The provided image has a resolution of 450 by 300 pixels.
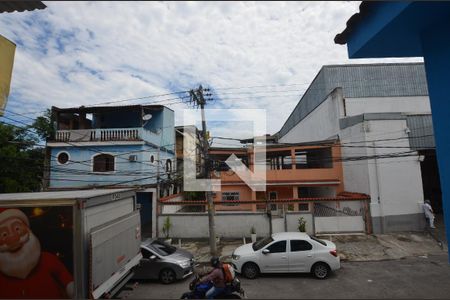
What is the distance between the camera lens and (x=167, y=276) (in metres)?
8.98

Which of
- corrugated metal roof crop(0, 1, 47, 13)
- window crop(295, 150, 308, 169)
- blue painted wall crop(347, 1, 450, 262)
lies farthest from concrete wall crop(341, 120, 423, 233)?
corrugated metal roof crop(0, 1, 47, 13)

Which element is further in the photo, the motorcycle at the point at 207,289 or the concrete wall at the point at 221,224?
the concrete wall at the point at 221,224

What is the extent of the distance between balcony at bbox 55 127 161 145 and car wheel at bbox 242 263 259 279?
1146cm

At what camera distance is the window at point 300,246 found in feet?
30.0

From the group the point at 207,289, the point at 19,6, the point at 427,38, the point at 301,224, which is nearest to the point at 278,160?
the point at 301,224

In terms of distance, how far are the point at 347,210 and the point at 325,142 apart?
7.30 metres

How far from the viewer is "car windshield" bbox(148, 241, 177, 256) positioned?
31.0ft

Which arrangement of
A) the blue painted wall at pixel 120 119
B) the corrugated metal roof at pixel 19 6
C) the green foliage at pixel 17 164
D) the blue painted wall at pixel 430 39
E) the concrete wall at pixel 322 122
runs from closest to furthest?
the blue painted wall at pixel 430 39, the corrugated metal roof at pixel 19 6, the green foliage at pixel 17 164, the blue painted wall at pixel 120 119, the concrete wall at pixel 322 122

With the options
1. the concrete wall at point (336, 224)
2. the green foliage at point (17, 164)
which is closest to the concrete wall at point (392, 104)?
the concrete wall at point (336, 224)

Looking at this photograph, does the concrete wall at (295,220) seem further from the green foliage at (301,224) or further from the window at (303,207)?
the window at (303,207)

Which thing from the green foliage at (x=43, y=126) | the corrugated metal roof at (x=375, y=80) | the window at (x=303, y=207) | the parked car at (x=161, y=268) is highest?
the corrugated metal roof at (x=375, y=80)

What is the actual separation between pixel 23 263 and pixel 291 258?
724 centimetres

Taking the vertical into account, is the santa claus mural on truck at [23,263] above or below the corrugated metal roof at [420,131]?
below

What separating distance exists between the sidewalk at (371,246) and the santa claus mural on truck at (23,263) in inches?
270
